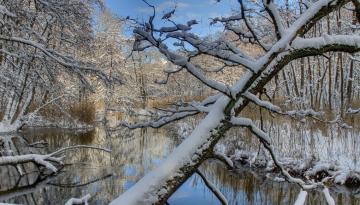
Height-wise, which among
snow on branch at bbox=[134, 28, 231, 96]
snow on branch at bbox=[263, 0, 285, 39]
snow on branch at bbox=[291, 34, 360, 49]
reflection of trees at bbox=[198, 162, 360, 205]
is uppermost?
snow on branch at bbox=[263, 0, 285, 39]

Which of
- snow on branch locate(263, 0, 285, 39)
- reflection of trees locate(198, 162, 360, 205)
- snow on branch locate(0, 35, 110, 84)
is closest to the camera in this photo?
snow on branch locate(263, 0, 285, 39)

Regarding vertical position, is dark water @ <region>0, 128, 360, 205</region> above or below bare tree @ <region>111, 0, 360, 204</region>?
below

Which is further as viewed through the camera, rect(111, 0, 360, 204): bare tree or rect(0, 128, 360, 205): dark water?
rect(0, 128, 360, 205): dark water

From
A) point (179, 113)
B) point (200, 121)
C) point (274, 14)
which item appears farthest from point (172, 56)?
point (200, 121)

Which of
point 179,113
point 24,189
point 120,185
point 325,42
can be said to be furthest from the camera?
point 120,185

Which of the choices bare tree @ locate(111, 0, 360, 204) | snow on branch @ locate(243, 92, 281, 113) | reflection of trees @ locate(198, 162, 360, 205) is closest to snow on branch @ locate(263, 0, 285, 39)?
bare tree @ locate(111, 0, 360, 204)

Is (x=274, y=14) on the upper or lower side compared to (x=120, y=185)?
upper

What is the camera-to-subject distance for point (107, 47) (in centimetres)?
2862

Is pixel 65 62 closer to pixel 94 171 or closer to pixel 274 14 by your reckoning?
pixel 94 171

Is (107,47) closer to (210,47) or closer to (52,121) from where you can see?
(52,121)

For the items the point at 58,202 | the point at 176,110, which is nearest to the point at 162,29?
the point at 176,110

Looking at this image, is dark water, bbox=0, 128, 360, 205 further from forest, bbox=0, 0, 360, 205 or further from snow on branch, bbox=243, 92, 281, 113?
snow on branch, bbox=243, 92, 281, 113

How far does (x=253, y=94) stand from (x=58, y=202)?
4.83 meters

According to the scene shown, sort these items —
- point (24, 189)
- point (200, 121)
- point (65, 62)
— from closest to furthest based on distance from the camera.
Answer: point (200, 121)
point (24, 189)
point (65, 62)
